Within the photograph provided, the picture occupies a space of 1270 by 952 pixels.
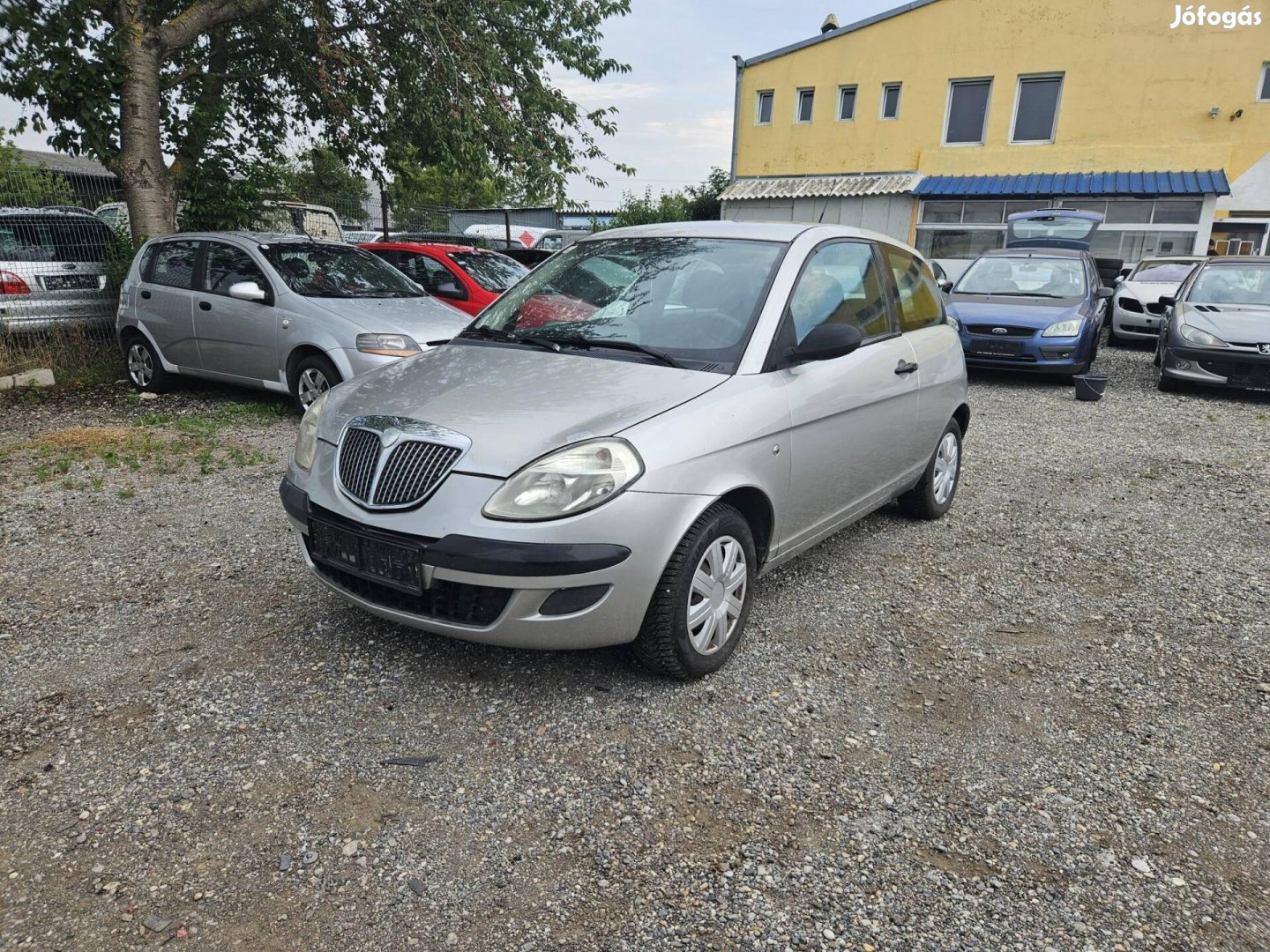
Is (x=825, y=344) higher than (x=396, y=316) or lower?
higher

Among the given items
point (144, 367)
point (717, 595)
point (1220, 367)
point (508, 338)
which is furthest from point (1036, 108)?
point (717, 595)

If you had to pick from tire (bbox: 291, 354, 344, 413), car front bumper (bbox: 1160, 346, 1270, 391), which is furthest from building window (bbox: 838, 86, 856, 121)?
tire (bbox: 291, 354, 344, 413)

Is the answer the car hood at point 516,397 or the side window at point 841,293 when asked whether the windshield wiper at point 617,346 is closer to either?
the car hood at point 516,397

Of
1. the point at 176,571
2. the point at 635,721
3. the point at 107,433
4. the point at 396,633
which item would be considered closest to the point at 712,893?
the point at 635,721

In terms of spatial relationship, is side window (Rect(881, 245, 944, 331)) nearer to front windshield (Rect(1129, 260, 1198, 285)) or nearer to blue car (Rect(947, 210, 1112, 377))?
blue car (Rect(947, 210, 1112, 377))

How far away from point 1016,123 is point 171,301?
22.2 m

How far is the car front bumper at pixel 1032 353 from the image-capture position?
9.84 metres

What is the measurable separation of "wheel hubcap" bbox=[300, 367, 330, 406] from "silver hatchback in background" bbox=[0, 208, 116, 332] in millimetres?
4225

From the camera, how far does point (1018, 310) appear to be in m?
10.2

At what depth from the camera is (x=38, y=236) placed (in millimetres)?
9375

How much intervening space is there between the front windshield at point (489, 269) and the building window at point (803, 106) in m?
17.4

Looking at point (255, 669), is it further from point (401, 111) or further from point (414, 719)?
point (401, 111)

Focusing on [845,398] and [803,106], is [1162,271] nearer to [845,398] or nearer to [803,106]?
[845,398]

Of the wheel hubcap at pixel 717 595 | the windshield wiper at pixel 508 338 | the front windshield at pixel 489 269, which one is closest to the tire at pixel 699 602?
the wheel hubcap at pixel 717 595
